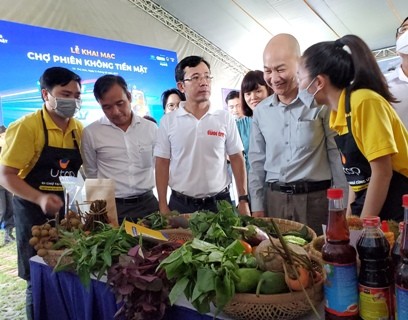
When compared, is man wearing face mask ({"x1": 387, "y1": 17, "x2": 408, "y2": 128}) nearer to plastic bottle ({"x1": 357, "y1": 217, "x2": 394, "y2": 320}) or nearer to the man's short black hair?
plastic bottle ({"x1": 357, "y1": 217, "x2": 394, "y2": 320})

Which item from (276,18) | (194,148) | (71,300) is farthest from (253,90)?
(276,18)

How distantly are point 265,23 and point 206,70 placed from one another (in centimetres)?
364

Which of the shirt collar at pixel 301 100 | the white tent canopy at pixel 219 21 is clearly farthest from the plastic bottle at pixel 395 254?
the white tent canopy at pixel 219 21

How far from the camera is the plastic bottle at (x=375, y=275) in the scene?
650 millimetres

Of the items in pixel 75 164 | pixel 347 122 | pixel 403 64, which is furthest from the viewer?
pixel 75 164

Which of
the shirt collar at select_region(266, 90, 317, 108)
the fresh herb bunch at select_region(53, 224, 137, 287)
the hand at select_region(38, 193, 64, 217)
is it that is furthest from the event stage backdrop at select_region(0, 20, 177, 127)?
the fresh herb bunch at select_region(53, 224, 137, 287)

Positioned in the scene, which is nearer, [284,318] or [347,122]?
[284,318]

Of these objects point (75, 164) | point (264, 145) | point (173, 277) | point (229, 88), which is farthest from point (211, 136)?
point (229, 88)

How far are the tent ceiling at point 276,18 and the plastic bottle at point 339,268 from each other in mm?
4267

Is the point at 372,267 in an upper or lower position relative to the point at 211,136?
lower

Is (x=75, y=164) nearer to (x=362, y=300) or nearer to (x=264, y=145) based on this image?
(x=264, y=145)

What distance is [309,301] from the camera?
0.71 metres

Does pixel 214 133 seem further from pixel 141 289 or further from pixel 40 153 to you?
pixel 141 289

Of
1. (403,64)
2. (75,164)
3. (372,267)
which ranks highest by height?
(403,64)
